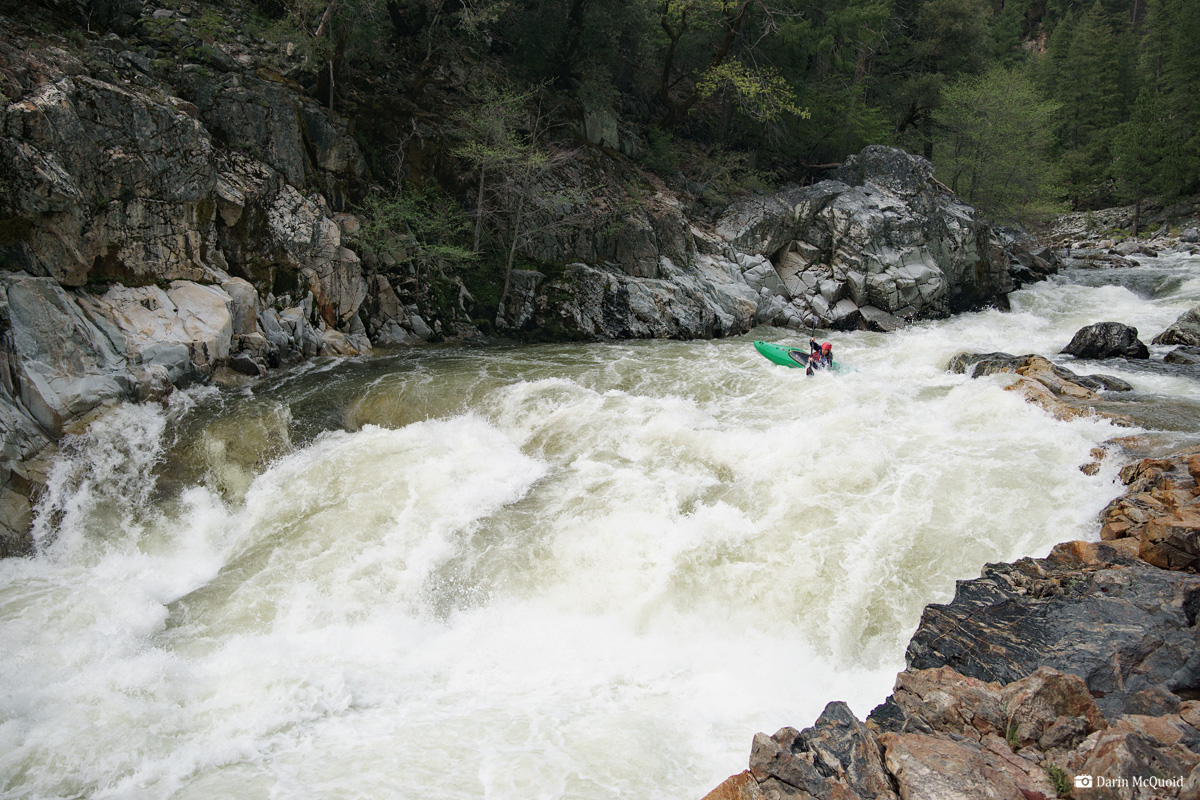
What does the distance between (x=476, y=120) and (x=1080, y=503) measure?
47.3 feet

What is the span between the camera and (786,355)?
12727mm

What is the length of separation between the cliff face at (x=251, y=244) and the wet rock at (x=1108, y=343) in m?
5.77

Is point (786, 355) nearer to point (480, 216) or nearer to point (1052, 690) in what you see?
point (480, 216)

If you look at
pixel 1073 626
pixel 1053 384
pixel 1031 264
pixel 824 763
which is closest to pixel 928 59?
pixel 1031 264

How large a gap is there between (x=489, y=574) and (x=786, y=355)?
8.26 meters

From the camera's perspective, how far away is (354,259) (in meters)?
13.0

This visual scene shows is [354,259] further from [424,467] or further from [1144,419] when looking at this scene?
[1144,419]

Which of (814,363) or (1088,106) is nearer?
(814,363)

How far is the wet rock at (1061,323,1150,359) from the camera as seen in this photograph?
40.2ft

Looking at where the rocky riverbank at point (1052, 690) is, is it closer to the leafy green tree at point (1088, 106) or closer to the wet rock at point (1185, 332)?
the wet rock at point (1185, 332)

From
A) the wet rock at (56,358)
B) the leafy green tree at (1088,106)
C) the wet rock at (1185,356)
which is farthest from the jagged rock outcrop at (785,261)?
the leafy green tree at (1088,106)

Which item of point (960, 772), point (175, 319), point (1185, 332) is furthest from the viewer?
point (1185, 332)

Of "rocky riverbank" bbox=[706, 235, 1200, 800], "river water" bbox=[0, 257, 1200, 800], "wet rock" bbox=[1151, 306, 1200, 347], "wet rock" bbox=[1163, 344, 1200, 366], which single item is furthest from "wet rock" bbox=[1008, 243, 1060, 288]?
"rocky riverbank" bbox=[706, 235, 1200, 800]

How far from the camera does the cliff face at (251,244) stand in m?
8.34
